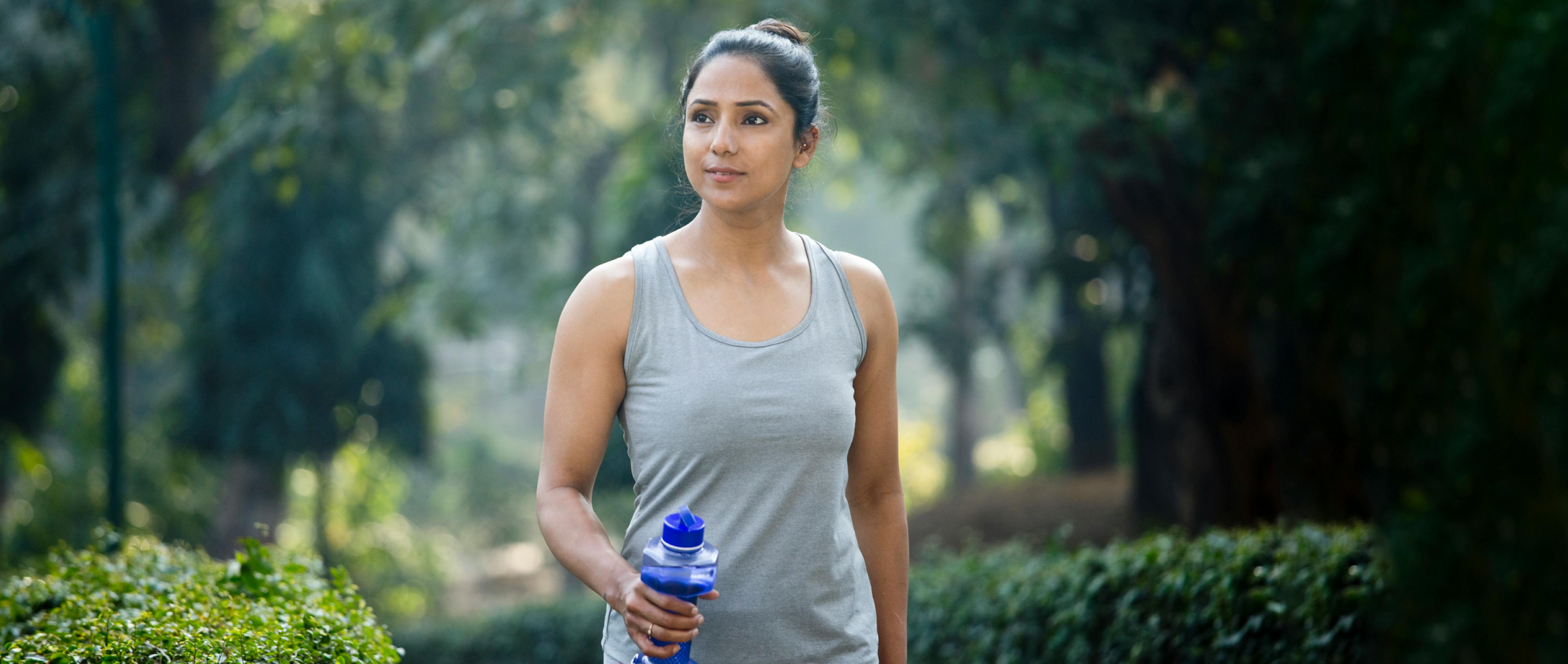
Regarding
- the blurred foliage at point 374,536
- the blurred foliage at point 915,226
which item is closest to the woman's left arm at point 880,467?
the blurred foliage at point 915,226

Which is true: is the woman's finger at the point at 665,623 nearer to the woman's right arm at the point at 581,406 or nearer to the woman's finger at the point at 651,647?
the woman's finger at the point at 651,647

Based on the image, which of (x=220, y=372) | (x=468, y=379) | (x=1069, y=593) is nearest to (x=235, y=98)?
(x=220, y=372)

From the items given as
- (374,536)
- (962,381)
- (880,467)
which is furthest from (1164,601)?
(374,536)

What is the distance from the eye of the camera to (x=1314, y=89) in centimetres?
464

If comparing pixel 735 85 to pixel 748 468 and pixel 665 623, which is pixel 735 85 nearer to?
pixel 748 468

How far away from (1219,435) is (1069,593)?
187 inches

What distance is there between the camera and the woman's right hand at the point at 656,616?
92.0 inches

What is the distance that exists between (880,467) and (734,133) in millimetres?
803

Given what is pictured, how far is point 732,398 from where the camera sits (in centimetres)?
255

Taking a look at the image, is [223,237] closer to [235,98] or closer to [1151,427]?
[235,98]

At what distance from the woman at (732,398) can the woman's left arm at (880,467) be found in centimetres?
6

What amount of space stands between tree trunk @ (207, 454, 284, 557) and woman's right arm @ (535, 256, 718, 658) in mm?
14686

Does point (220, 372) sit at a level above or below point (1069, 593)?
above

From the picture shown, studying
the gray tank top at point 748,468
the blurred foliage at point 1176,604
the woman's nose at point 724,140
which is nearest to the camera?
the gray tank top at point 748,468
